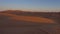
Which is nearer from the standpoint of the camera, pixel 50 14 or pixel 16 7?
pixel 16 7

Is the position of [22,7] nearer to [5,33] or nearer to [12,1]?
[12,1]

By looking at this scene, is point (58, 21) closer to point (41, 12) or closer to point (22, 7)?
point (41, 12)

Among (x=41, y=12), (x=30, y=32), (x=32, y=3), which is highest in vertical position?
(x=32, y=3)

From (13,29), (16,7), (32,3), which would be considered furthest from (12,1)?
(13,29)

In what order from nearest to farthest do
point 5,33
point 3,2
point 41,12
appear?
point 5,33 < point 3,2 < point 41,12

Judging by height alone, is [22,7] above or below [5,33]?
above

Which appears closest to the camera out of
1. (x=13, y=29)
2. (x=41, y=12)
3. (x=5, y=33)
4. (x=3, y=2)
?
(x=5, y=33)

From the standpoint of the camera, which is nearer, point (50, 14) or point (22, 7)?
point (22, 7)

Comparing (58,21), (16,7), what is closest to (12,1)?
(16,7)

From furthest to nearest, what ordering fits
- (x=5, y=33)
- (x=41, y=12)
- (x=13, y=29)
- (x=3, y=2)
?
(x=41, y=12), (x=3, y=2), (x=13, y=29), (x=5, y=33)
